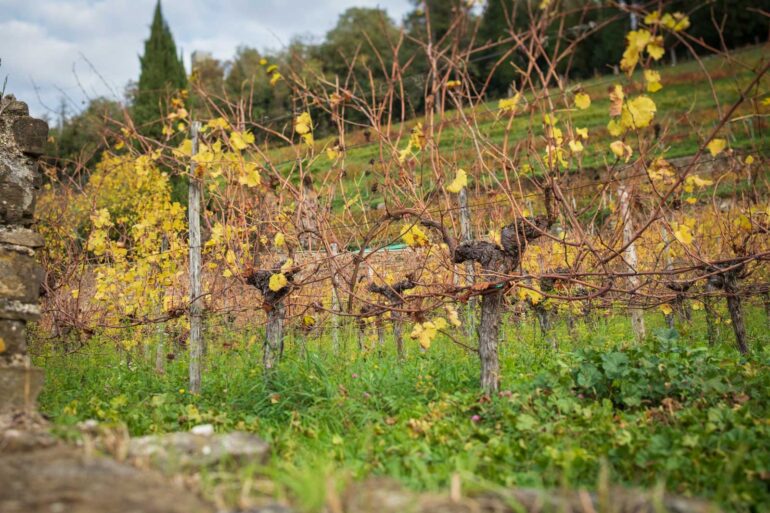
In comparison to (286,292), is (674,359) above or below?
below

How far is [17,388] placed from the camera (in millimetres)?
3229

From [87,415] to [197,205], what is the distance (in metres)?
1.99

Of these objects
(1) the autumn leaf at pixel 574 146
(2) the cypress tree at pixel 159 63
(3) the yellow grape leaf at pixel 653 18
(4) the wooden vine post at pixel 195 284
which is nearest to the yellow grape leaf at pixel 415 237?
(1) the autumn leaf at pixel 574 146

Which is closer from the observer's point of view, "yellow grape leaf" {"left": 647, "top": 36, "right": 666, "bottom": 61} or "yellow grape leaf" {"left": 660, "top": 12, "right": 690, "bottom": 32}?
"yellow grape leaf" {"left": 660, "top": 12, "right": 690, "bottom": 32}

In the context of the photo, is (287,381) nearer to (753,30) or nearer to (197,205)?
(197,205)

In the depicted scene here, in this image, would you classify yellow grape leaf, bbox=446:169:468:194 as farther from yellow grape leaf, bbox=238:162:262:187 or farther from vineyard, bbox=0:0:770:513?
yellow grape leaf, bbox=238:162:262:187

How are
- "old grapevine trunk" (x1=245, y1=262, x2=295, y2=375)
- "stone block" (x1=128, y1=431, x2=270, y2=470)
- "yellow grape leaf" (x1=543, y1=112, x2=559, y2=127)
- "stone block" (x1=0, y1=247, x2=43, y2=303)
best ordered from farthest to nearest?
"old grapevine trunk" (x1=245, y1=262, x2=295, y2=375) → "yellow grape leaf" (x1=543, y1=112, x2=559, y2=127) → "stone block" (x1=0, y1=247, x2=43, y2=303) → "stone block" (x1=128, y1=431, x2=270, y2=470)

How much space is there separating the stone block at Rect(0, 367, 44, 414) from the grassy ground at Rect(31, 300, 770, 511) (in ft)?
0.76

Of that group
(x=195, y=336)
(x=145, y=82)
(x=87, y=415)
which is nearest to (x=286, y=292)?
(x=195, y=336)

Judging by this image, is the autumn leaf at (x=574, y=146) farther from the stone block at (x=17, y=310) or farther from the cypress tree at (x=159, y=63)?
the cypress tree at (x=159, y=63)

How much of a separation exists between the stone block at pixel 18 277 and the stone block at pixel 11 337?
0.60 feet

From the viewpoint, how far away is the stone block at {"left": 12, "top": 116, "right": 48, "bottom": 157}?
13.3 feet

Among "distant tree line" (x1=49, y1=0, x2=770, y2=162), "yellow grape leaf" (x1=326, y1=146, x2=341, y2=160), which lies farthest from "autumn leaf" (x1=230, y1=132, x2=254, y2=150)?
"distant tree line" (x1=49, y1=0, x2=770, y2=162)

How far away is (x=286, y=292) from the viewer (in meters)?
5.52
